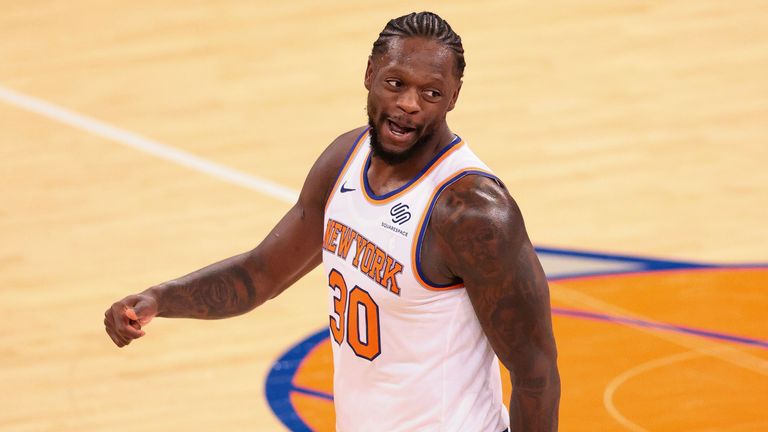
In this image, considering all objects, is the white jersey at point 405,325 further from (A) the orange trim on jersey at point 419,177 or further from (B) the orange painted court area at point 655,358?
(B) the orange painted court area at point 655,358

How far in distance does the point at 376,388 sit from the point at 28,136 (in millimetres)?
5743

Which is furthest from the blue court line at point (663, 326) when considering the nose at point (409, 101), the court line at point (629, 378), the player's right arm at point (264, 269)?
the nose at point (409, 101)

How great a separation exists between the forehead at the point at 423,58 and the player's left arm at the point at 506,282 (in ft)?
0.85

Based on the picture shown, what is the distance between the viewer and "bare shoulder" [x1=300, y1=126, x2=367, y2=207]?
13.1 ft

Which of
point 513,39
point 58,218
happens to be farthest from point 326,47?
point 58,218

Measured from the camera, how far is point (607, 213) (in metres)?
7.68

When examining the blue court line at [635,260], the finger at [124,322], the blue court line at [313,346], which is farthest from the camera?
the blue court line at [635,260]

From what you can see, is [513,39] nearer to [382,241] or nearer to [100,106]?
[100,106]

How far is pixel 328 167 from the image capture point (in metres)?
4.02

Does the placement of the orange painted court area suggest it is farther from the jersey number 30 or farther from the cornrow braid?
the cornrow braid

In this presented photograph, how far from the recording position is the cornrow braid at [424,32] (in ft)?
11.7

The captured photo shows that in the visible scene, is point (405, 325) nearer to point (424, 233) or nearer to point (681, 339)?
point (424, 233)

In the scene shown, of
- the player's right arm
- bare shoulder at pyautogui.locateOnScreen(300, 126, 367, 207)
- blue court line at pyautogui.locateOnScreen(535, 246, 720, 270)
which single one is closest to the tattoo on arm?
the player's right arm

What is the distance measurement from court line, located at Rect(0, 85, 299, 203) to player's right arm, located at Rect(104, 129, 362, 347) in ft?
12.5
